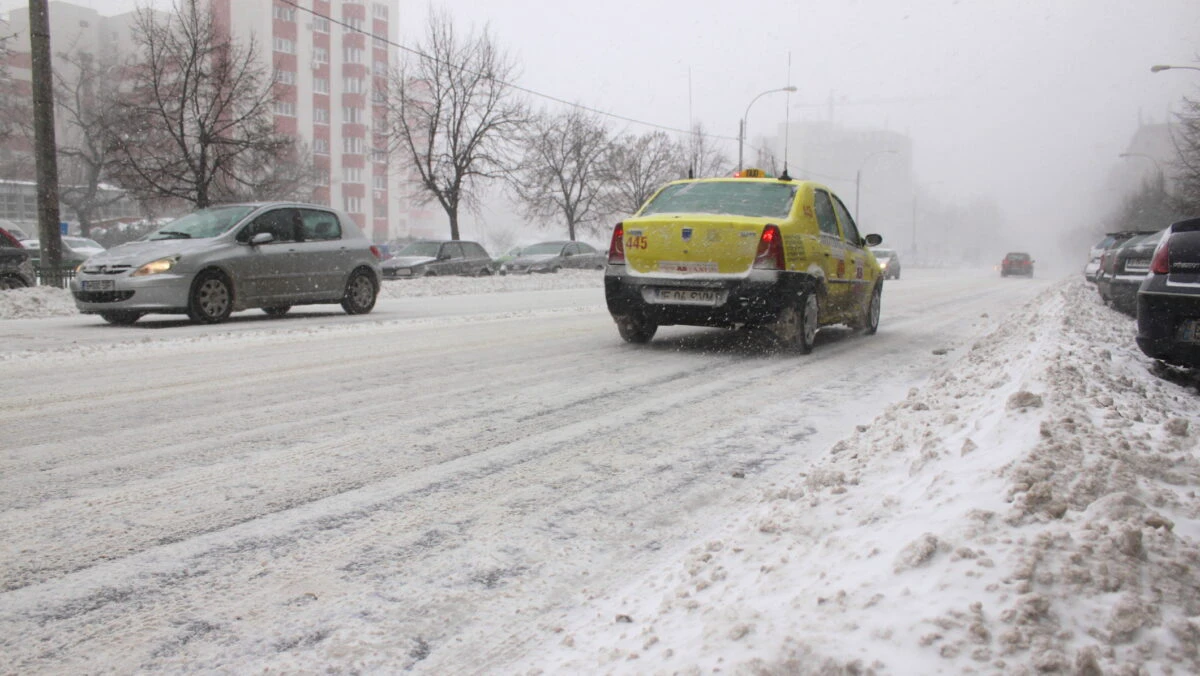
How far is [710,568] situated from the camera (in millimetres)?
2535

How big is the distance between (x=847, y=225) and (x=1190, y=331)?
389cm

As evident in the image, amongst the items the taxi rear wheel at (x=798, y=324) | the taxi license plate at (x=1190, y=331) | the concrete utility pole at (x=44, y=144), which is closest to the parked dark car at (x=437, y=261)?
the concrete utility pole at (x=44, y=144)

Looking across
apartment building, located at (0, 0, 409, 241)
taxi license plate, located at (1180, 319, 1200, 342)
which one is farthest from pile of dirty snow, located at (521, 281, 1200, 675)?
apartment building, located at (0, 0, 409, 241)

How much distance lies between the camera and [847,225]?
9.49 metres

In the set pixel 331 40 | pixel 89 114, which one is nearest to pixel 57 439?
pixel 89 114

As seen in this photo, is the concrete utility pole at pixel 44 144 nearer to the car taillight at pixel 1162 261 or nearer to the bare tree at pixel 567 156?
the car taillight at pixel 1162 261

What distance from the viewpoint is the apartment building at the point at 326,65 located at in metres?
72.9

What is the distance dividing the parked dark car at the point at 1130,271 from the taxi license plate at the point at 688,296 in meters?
7.08

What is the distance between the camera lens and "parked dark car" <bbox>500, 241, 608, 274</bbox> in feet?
103

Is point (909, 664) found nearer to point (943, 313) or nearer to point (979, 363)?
point (979, 363)

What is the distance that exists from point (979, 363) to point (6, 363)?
744 cm

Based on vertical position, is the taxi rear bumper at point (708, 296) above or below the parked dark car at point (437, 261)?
below

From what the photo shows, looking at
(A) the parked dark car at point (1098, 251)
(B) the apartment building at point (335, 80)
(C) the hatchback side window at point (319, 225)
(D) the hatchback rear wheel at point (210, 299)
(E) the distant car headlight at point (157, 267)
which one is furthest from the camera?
(B) the apartment building at point (335, 80)

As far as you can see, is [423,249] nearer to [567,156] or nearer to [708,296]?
[567,156]
